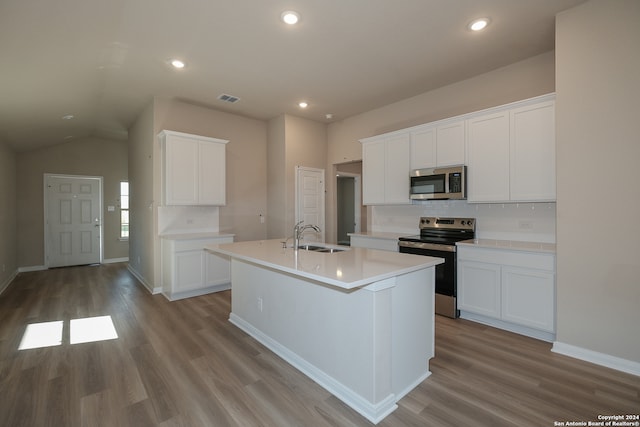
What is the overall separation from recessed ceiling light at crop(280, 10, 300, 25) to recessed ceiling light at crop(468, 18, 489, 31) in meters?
1.56

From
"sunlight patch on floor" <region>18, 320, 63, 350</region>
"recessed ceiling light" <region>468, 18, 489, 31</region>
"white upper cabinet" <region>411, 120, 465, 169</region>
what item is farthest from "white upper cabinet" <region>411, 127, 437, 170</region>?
"sunlight patch on floor" <region>18, 320, 63, 350</region>

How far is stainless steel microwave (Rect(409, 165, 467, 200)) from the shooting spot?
3.65 m

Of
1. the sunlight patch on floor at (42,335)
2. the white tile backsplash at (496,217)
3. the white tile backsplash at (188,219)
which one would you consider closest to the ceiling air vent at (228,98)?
the white tile backsplash at (188,219)

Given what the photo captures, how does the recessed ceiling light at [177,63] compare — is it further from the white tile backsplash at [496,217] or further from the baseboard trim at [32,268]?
the baseboard trim at [32,268]

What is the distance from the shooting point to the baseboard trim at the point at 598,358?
2348 millimetres

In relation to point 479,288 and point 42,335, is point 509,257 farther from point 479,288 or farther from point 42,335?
point 42,335

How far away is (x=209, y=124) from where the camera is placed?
5.07 metres

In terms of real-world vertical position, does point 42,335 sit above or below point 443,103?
below

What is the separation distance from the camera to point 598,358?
2480 mm

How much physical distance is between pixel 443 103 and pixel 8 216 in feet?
24.4

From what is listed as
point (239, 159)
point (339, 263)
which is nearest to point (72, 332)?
point (339, 263)

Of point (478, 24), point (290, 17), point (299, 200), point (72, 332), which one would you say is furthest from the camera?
point (299, 200)

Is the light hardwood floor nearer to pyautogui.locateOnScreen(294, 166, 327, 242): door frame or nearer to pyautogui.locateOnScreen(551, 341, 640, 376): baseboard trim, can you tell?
pyautogui.locateOnScreen(551, 341, 640, 376): baseboard trim

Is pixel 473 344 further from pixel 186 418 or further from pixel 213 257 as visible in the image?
pixel 213 257
